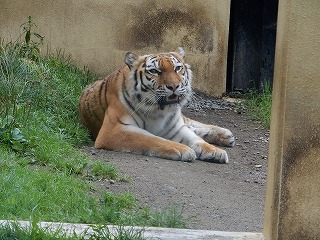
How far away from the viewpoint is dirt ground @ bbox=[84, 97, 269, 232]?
18.1ft

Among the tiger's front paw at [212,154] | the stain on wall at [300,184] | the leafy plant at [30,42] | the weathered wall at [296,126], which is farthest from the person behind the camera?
the leafy plant at [30,42]

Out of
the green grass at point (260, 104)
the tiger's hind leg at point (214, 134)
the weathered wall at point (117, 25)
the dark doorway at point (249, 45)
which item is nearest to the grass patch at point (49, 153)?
the weathered wall at point (117, 25)

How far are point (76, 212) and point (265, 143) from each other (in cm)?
376

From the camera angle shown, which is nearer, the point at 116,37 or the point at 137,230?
the point at 137,230

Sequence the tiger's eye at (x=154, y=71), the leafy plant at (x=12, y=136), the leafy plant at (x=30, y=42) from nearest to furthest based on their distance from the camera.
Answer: the leafy plant at (x=12, y=136)
the tiger's eye at (x=154, y=71)
the leafy plant at (x=30, y=42)

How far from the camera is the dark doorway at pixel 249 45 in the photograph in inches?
416

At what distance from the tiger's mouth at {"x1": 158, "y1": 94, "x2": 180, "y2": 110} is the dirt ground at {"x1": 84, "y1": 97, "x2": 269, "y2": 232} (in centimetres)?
69

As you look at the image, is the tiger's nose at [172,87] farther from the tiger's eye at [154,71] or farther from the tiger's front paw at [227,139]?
the tiger's front paw at [227,139]

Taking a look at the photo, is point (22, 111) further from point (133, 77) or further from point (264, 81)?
point (264, 81)

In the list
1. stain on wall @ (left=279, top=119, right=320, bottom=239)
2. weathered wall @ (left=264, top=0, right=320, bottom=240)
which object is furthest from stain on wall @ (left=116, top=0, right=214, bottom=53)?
stain on wall @ (left=279, top=119, right=320, bottom=239)

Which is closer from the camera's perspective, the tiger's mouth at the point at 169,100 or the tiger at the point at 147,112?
the tiger at the point at 147,112

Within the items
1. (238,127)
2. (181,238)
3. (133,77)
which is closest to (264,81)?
(238,127)

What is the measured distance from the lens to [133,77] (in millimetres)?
8047

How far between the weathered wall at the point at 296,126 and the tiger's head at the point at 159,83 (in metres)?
3.55
